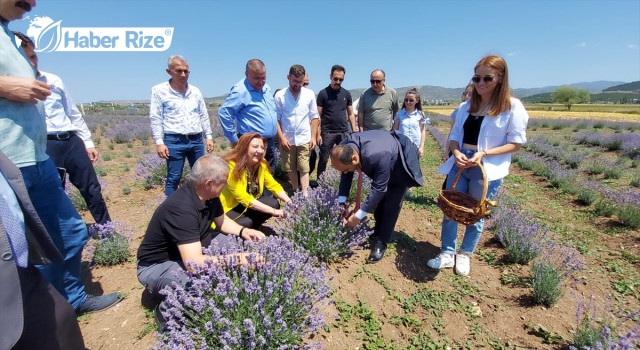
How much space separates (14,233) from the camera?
42.0 inches

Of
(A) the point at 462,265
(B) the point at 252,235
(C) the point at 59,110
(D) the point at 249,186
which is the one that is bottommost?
(A) the point at 462,265

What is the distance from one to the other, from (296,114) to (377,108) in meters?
1.50

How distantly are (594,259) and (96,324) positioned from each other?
17.4ft

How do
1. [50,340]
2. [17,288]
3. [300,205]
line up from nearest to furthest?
[17,288] < [50,340] < [300,205]

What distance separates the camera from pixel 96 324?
2.51m

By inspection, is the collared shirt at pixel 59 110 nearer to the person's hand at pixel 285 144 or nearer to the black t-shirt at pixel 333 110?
the person's hand at pixel 285 144

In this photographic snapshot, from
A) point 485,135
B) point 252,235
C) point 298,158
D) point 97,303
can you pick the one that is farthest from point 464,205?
point 97,303

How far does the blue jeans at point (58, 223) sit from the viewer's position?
1999 millimetres

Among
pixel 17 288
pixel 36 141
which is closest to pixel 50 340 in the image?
pixel 17 288

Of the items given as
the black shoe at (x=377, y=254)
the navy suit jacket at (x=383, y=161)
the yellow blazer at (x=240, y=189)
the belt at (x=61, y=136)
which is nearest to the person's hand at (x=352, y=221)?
the navy suit jacket at (x=383, y=161)

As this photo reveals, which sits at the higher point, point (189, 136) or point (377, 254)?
point (189, 136)

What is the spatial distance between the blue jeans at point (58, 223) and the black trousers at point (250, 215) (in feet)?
4.36

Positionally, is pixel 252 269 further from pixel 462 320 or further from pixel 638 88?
pixel 638 88

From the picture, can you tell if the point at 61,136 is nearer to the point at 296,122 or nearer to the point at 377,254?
the point at 296,122
